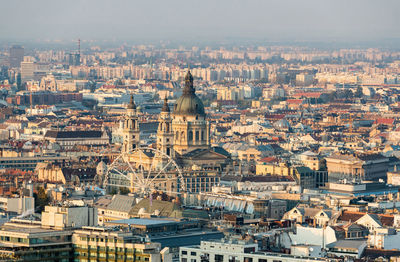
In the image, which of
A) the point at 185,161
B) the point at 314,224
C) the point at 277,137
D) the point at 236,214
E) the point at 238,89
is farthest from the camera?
the point at 238,89

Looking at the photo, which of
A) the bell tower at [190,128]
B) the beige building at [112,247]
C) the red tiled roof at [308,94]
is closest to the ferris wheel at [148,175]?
the bell tower at [190,128]

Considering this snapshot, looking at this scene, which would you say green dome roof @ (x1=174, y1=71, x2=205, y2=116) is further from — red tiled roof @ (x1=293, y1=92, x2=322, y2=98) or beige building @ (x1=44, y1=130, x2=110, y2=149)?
red tiled roof @ (x1=293, y1=92, x2=322, y2=98)

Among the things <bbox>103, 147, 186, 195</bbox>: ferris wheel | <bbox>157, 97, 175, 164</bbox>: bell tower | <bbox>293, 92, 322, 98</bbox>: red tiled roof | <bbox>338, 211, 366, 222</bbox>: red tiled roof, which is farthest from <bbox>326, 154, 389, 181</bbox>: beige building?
<bbox>293, 92, 322, 98</bbox>: red tiled roof

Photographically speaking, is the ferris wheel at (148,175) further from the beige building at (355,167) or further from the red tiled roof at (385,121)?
the red tiled roof at (385,121)

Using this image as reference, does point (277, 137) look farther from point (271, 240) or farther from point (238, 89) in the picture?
point (238, 89)

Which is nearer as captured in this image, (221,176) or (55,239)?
(55,239)

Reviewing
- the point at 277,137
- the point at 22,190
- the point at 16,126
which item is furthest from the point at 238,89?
the point at 22,190

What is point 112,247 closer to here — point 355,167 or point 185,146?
point 185,146
